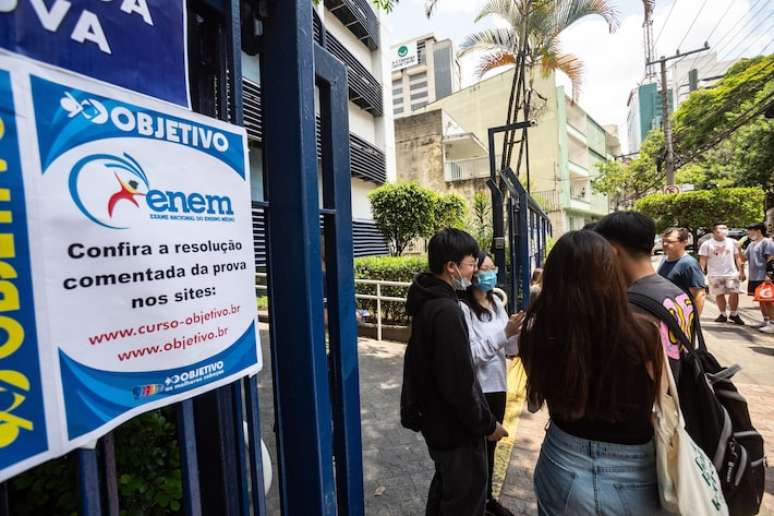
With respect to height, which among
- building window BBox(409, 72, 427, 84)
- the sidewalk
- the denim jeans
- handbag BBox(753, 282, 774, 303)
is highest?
building window BBox(409, 72, 427, 84)

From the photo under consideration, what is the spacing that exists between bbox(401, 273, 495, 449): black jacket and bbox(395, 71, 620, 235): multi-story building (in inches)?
555

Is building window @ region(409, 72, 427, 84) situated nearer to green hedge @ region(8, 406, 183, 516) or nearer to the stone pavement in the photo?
the stone pavement

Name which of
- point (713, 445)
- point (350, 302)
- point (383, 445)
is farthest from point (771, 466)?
point (350, 302)

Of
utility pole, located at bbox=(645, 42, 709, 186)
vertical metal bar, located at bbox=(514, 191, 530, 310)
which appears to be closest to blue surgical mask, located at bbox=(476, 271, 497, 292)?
vertical metal bar, located at bbox=(514, 191, 530, 310)

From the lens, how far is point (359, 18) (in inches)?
476

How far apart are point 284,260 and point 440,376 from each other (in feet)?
3.18

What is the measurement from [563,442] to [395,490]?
167 cm

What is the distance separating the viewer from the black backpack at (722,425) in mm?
1616

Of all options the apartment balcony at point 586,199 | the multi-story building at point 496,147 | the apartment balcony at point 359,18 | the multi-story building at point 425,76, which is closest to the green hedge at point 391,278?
the apartment balcony at point 359,18

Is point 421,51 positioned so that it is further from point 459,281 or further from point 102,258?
point 102,258

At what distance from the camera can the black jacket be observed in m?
1.85

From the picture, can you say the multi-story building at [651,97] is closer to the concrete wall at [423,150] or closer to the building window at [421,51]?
the building window at [421,51]

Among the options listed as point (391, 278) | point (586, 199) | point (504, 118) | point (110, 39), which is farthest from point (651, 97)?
point (110, 39)

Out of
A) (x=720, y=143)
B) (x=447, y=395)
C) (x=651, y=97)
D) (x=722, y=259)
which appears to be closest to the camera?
(x=447, y=395)
